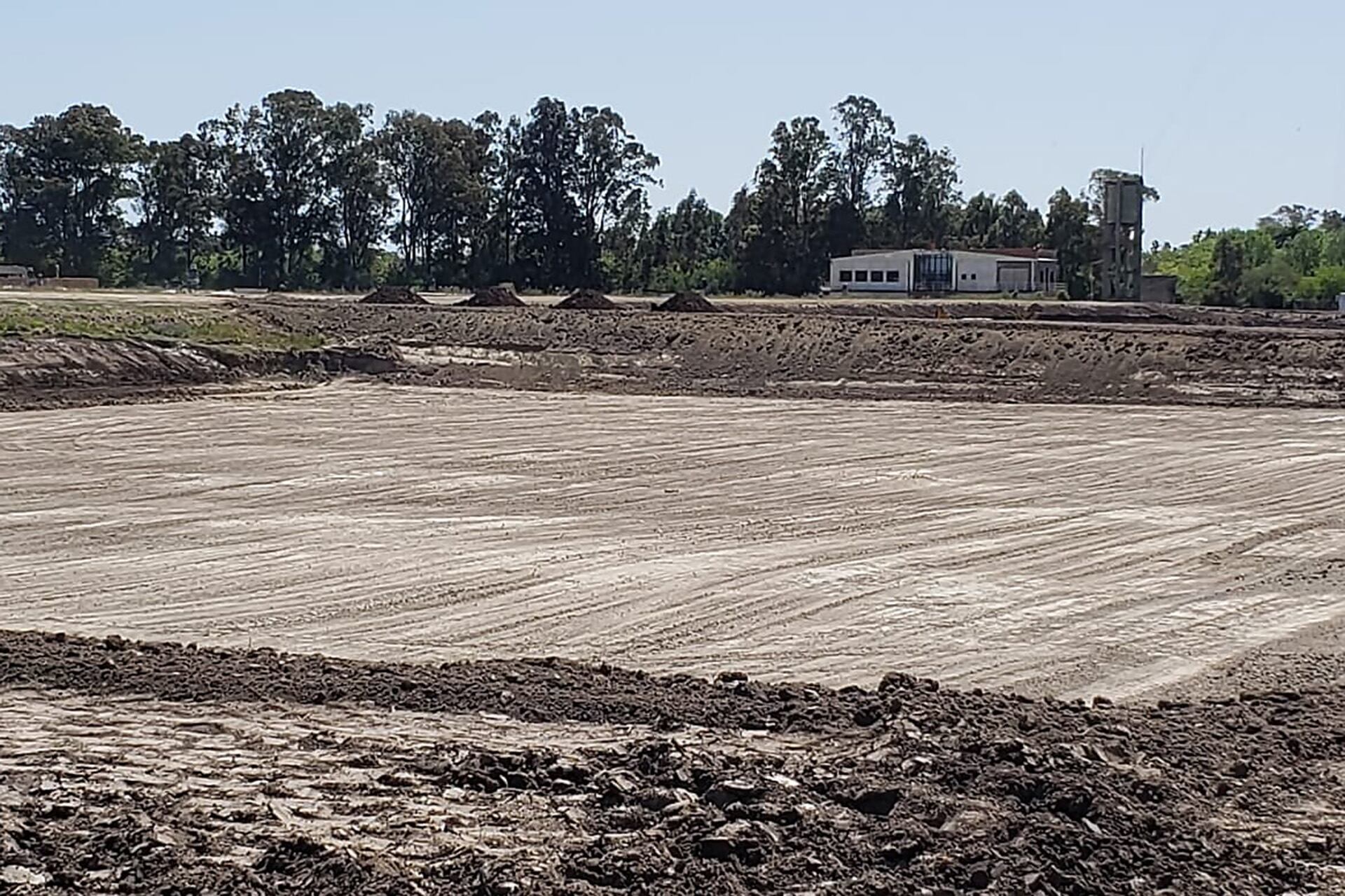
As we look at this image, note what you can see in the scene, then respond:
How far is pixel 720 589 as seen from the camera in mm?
15453

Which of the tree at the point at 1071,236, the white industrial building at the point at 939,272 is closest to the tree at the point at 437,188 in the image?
the white industrial building at the point at 939,272

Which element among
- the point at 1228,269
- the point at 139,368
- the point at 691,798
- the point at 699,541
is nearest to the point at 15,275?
the point at 139,368

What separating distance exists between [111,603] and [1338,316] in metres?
52.9

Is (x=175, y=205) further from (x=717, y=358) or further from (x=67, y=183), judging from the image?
(x=717, y=358)

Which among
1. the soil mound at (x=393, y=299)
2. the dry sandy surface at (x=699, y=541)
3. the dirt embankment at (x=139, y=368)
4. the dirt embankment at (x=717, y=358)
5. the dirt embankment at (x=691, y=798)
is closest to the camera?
the dirt embankment at (x=691, y=798)

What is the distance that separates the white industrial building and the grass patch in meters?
57.6

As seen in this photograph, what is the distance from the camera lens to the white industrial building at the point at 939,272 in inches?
3994

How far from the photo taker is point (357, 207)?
105 metres

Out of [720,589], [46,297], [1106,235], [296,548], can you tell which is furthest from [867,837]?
[1106,235]

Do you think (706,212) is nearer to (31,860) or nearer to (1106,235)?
(1106,235)

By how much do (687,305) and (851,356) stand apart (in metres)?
15.0

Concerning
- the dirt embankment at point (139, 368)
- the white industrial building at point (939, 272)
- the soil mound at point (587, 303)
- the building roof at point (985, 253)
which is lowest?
the dirt embankment at point (139, 368)

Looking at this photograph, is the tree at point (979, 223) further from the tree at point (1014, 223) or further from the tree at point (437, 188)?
the tree at point (437, 188)

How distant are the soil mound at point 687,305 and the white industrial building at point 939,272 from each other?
4166cm
